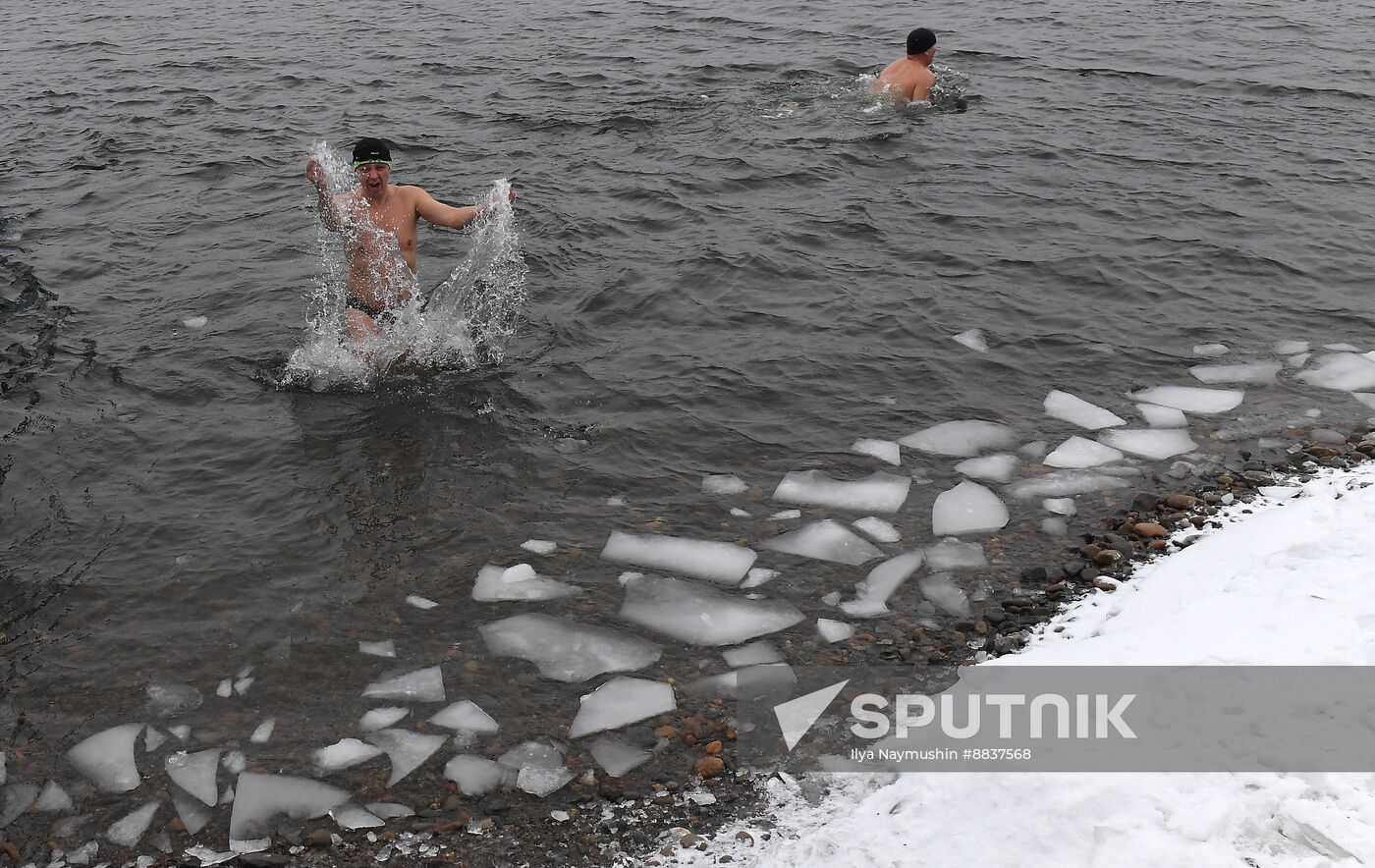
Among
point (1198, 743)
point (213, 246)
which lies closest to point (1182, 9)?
point (213, 246)

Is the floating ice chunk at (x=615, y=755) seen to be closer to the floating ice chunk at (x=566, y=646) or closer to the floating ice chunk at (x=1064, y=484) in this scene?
the floating ice chunk at (x=566, y=646)

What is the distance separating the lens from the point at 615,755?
11.9ft

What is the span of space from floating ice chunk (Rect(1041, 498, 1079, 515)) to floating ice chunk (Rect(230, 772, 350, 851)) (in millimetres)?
3234

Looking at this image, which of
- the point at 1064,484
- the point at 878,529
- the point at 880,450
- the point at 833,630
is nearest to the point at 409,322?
the point at 880,450

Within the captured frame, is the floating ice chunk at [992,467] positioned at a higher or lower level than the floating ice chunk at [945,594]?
higher

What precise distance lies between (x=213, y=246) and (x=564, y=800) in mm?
6508

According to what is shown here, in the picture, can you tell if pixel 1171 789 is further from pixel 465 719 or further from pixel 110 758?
pixel 110 758

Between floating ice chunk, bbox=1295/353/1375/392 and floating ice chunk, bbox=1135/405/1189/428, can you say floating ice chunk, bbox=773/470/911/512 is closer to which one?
floating ice chunk, bbox=1135/405/1189/428

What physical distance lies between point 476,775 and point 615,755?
0.46 meters

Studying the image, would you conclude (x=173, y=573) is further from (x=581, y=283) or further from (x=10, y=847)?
(x=581, y=283)

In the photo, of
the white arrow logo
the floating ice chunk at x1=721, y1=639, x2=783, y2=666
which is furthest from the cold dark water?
the white arrow logo

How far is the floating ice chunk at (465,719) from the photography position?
379cm

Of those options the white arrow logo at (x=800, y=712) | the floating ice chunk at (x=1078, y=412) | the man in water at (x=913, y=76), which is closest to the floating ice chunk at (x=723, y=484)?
the white arrow logo at (x=800, y=712)

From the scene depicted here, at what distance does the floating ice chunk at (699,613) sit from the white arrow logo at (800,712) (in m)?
0.41
